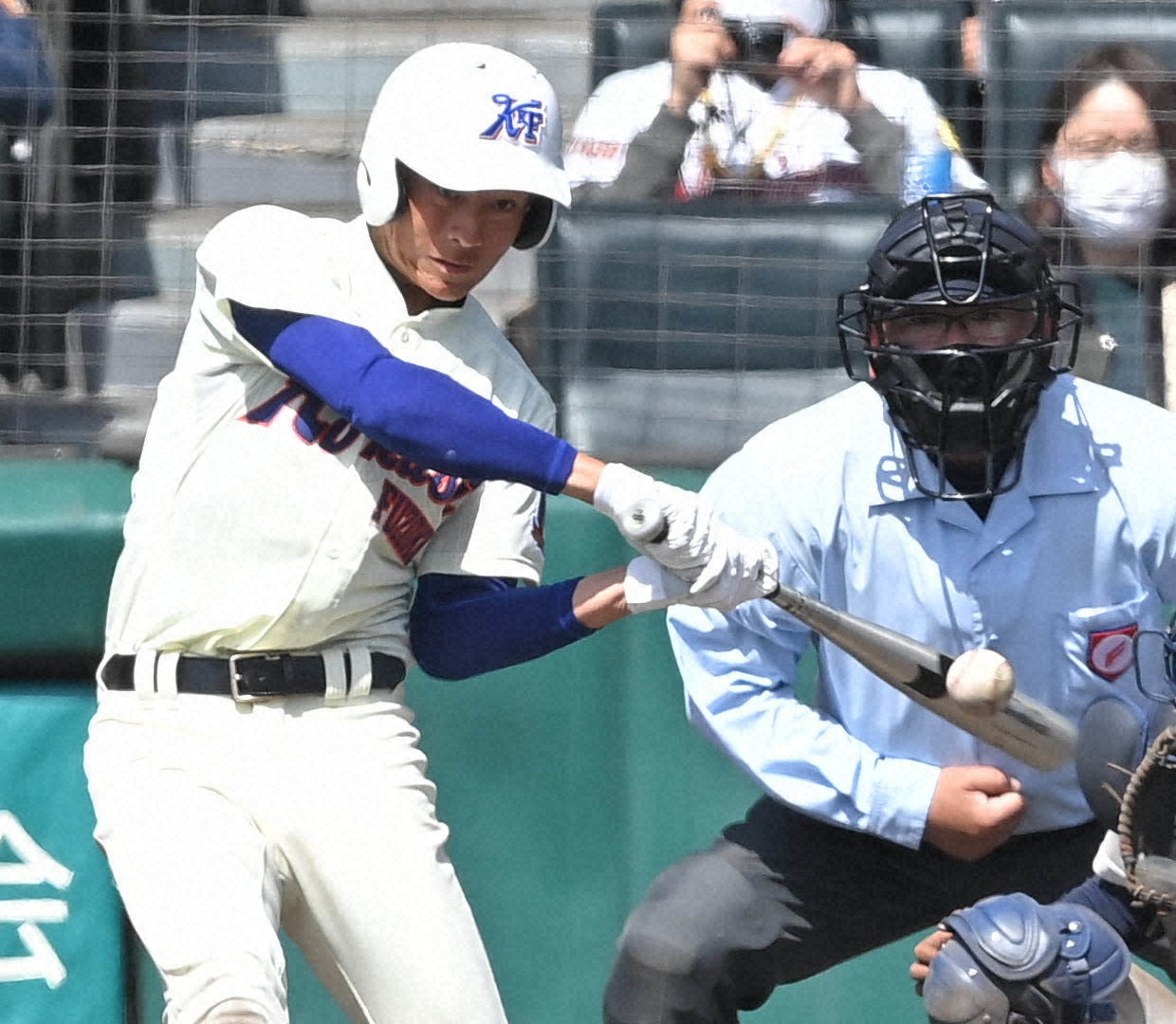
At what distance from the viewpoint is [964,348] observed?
319cm

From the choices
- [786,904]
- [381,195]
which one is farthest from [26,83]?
[786,904]

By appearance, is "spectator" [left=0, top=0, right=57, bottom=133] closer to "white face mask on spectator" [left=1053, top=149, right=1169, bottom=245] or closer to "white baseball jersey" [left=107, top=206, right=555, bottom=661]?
"white baseball jersey" [left=107, top=206, right=555, bottom=661]

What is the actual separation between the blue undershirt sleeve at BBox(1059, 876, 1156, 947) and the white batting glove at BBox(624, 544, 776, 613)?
2.10ft

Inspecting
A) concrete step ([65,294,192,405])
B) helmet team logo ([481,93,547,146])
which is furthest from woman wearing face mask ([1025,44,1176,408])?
concrete step ([65,294,192,405])

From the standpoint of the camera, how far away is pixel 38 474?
4094mm

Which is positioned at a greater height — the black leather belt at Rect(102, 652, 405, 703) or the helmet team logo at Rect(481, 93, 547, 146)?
the helmet team logo at Rect(481, 93, 547, 146)

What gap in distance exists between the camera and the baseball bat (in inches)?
119

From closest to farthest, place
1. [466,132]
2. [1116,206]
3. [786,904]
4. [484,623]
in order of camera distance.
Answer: [466,132]
[484,623]
[786,904]
[1116,206]

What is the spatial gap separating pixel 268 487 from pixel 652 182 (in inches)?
61.8

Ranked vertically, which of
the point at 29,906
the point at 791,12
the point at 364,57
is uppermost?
the point at 791,12

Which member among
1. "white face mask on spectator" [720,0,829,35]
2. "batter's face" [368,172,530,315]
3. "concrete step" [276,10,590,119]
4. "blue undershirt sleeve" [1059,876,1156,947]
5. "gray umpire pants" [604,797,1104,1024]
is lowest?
"gray umpire pants" [604,797,1104,1024]

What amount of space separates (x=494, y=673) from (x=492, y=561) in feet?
2.71

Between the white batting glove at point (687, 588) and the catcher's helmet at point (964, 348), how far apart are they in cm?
38

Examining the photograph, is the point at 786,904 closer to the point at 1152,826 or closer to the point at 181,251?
the point at 1152,826
